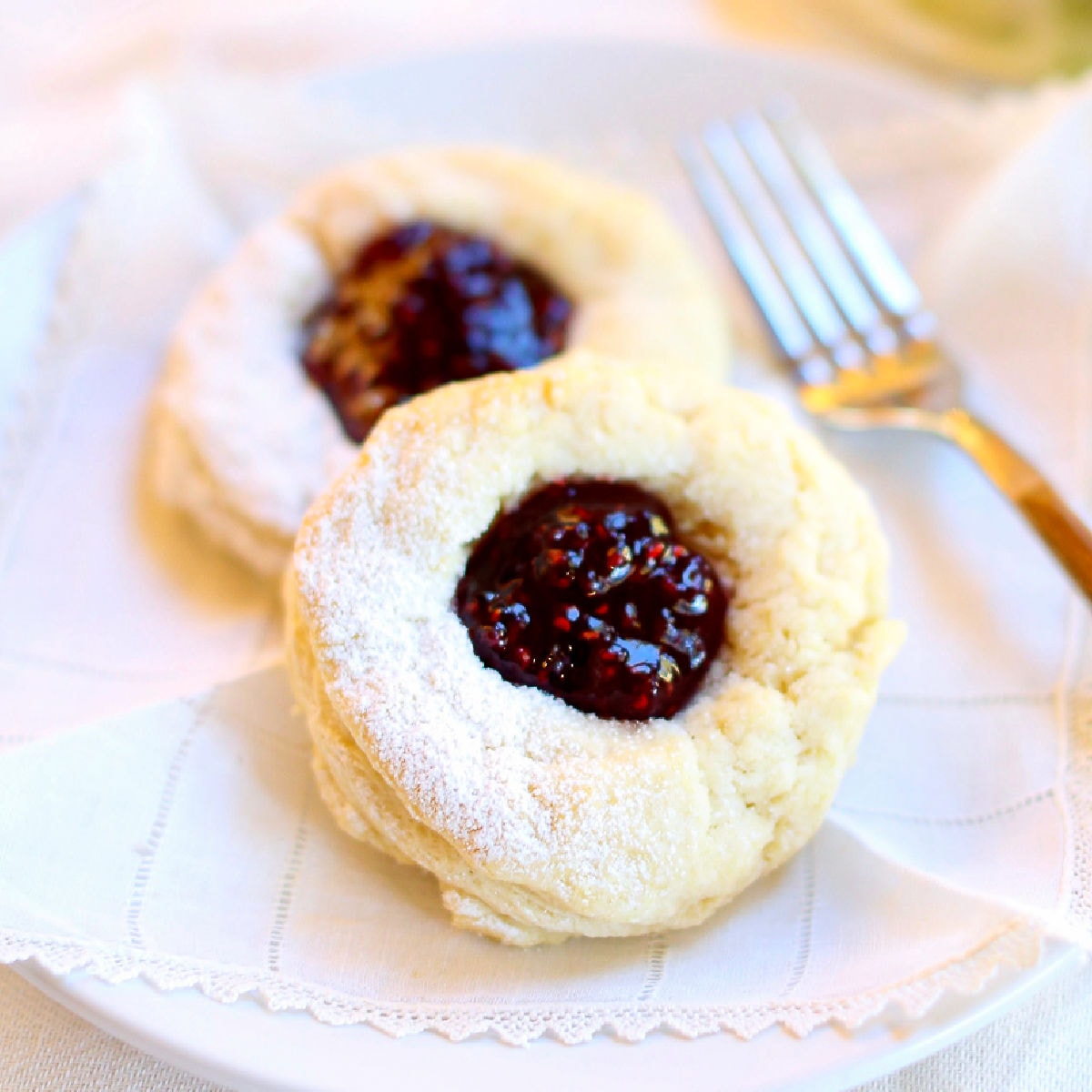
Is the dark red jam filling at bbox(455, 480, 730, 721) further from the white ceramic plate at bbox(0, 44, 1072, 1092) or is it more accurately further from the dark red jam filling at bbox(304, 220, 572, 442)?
the dark red jam filling at bbox(304, 220, 572, 442)

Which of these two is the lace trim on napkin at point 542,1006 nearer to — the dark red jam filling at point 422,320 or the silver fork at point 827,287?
the silver fork at point 827,287

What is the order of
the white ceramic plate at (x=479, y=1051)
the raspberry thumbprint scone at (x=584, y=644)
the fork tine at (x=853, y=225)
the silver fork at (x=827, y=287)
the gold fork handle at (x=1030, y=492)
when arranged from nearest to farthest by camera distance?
the white ceramic plate at (x=479, y=1051) < the raspberry thumbprint scone at (x=584, y=644) < the gold fork handle at (x=1030, y=492) < the silver fork at (x=827, y=287) < the fork tine at (x=853, y=225)

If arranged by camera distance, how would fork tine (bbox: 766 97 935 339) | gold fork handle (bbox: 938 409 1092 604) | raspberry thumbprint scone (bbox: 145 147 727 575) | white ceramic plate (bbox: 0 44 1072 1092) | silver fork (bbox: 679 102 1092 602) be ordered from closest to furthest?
white ceramic plate (bbox: 0 44 1072 1092) < gold fork handle (bbox: 938 409 1092 604) < raspberry thumbprint scone (bbox: 145 147 727 575) < silver fork (bbox: 679 102 1092 602) < fork tine (bbox: 766 97 935 339)

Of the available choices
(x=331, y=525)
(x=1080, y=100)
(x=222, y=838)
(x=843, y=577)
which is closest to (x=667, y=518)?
(x=843, y=577)

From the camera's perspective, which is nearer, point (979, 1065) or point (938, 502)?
point (979, 1065)

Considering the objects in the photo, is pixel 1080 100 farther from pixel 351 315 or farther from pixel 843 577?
pixel 351 315

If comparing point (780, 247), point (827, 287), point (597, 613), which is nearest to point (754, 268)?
point (780, 247)

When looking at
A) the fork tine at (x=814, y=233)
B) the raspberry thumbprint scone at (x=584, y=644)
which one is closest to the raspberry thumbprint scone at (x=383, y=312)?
the fork tine at (x=814, y=233)

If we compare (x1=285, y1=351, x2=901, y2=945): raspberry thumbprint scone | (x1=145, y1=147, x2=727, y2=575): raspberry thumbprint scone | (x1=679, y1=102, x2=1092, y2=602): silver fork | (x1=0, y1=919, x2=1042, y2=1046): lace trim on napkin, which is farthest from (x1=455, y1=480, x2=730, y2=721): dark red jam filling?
(x1=679, y1=102, x2=1092, y2=602): silver fork
